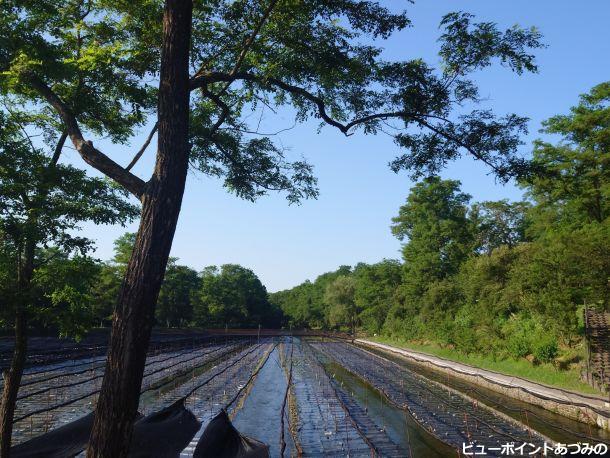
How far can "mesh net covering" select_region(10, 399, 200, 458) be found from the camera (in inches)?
275

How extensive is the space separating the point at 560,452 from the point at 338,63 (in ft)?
39.7

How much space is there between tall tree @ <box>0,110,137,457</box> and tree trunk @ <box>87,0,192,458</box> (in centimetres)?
383

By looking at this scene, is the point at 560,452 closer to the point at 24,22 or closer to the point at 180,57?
the point at 180,57

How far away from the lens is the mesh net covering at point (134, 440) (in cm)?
699

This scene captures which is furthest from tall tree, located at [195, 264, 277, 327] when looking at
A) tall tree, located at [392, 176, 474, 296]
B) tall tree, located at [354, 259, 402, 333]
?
tall tree, located at [392, 176, 474, 296]

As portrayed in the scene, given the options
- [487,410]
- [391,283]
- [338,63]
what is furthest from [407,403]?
[391,283]

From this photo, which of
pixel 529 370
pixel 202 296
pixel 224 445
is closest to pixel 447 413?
pixel 529 370

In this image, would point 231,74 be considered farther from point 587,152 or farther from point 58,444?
point 587,152

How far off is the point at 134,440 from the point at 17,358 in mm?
2579

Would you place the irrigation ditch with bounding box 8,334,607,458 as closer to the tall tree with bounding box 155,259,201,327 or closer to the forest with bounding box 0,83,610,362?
the forest with bounding box 0,83,610,362

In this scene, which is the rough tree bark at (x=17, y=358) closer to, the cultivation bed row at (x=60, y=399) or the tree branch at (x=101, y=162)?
the tree branch at (x=101, y=162)

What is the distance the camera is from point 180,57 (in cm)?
454

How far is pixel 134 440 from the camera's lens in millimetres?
7426

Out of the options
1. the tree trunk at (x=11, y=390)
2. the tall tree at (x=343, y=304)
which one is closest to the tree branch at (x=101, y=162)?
the tree trunk at (x=11, y=390)
